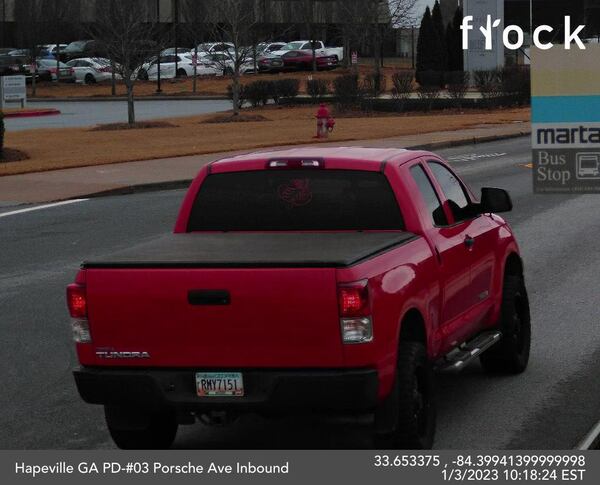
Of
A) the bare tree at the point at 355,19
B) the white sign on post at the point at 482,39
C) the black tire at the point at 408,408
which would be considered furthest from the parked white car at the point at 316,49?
the black tire at the point at 408,408

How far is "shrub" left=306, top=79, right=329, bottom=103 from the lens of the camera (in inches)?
2311

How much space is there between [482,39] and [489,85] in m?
10.0

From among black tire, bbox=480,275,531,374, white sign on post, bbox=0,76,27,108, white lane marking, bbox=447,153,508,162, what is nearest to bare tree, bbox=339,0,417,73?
white sign on post, bbox=0,76,27,108

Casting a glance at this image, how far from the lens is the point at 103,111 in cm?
5931

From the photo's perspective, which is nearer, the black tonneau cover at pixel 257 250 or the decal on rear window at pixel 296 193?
the black tonneau cover at pixel 257 250

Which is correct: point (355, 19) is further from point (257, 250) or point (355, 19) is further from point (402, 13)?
point (257, 250)

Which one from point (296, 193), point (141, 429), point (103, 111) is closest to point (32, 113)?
point (103, 111)

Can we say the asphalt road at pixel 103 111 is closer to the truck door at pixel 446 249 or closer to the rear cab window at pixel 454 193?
the rear cab window at pixel 454 193

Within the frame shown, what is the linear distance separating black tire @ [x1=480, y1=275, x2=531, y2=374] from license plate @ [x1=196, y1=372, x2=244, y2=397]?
3134mm

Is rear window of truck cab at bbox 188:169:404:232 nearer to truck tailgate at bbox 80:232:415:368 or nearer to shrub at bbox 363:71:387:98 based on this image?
truck tailgate at bbox 80:232:415:368

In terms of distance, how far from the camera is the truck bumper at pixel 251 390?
6891 millimetres

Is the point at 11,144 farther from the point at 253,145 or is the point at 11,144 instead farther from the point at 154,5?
the point at 154,5

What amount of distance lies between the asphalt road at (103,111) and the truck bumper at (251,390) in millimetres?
41501

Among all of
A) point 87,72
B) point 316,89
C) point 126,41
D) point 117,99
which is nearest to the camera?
point 126,41
